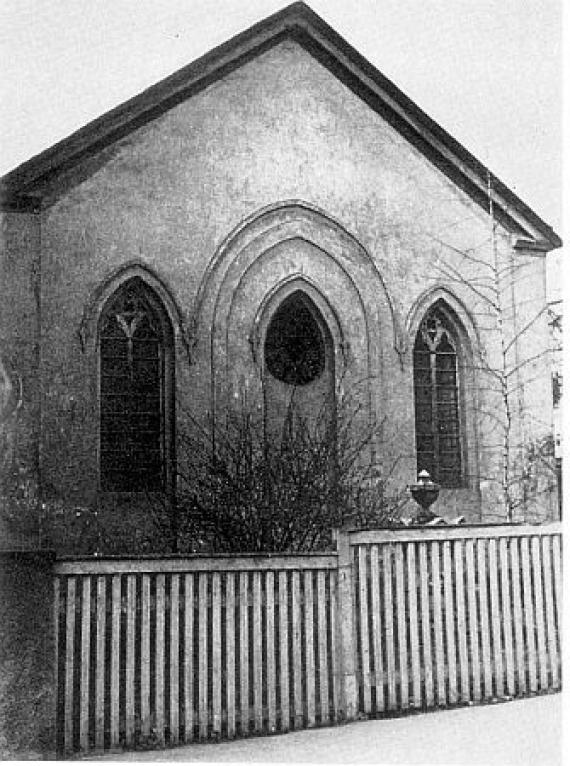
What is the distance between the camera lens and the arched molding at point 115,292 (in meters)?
12.2

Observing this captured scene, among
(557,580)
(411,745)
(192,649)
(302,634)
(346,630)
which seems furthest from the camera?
(557,580)

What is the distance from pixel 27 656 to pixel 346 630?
251cm

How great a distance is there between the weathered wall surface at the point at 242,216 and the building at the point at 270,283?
0.09 ft

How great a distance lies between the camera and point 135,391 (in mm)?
12367

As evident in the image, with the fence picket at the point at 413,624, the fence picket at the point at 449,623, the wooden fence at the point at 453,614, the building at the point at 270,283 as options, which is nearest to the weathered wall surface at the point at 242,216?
the building at the point at 270,283

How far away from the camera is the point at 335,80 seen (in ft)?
45.5

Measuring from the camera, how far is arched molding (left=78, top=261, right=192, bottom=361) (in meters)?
12.2

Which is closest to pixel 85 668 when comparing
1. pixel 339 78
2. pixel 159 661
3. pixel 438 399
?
pixel 159 661

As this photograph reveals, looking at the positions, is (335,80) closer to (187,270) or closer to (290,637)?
(187,270)

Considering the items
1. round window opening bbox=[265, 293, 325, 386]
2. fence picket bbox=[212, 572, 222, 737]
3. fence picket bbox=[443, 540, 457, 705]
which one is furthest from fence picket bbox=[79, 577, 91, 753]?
round window opening bbox=[265, 293, 325, 386]

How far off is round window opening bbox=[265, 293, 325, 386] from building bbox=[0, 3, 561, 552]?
32 mm

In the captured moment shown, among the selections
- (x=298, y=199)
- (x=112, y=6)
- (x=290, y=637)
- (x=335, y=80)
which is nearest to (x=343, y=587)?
(x=290, y=637)

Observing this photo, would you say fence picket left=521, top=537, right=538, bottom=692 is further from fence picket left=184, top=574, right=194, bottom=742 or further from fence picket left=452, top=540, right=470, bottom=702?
fence picket left=184, top=574, right=194, bottom=742

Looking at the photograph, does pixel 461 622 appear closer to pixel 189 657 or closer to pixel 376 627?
pixel 376 627
